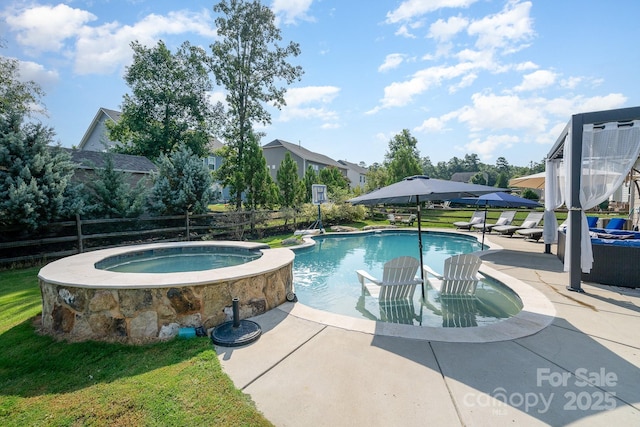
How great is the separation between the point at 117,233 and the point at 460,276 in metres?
10.2

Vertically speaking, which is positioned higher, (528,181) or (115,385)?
(528,181)

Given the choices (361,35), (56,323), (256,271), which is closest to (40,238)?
(56,323)

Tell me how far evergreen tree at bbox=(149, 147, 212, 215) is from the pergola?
11.8 m

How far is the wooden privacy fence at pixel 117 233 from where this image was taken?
27.8 feet

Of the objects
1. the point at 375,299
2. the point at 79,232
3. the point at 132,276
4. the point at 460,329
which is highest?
the point at 79,232

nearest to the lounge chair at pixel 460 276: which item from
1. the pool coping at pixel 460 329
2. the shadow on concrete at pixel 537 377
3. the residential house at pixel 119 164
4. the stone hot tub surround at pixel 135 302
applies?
the pool coping at pixel 460 329

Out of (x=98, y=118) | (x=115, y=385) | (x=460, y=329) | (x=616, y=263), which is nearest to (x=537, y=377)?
(x=460, y=329)

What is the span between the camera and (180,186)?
11.9 metres

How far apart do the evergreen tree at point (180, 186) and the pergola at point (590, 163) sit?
38.7ft

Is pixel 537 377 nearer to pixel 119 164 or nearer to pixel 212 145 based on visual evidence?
pixel 119 164

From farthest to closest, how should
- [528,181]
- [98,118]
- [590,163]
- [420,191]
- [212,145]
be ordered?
[98,118] < [212,145] < [528,181] < [590,163] < [420,191]

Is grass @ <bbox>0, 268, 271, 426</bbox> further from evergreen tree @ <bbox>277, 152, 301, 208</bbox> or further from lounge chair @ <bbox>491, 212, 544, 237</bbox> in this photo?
evergreen tree @ <bbox>277, 152, 301, 208</bbox>

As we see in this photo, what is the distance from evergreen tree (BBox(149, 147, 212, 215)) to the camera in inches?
456

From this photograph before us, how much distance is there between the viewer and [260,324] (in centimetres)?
429
